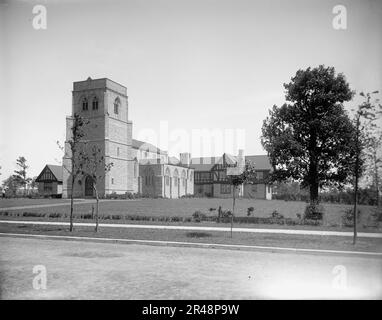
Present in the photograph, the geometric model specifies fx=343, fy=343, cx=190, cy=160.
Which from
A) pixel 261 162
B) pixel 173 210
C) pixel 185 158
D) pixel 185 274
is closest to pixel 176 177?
pixel 185 158

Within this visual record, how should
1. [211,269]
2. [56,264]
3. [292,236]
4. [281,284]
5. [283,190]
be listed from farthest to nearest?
1. [283,190]
2. [292,236]
3. [56,264]
4. [211,269]
5. [281,284]

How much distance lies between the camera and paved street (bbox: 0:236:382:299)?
6.74 m

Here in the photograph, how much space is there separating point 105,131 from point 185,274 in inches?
1821

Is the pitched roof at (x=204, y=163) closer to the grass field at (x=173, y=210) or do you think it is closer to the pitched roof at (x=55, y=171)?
the pitched roof at (x=55, y=171)

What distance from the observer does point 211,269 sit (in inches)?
355

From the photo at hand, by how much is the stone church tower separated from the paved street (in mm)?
39672

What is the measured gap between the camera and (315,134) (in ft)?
81.3

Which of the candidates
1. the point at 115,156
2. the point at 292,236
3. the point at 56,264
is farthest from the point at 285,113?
the point at 115,156

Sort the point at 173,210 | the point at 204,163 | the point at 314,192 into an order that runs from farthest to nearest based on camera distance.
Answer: the point at 204,163 → the point at 173,210 → the point at 314,192

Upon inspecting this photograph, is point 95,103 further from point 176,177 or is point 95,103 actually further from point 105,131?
point 176,177
